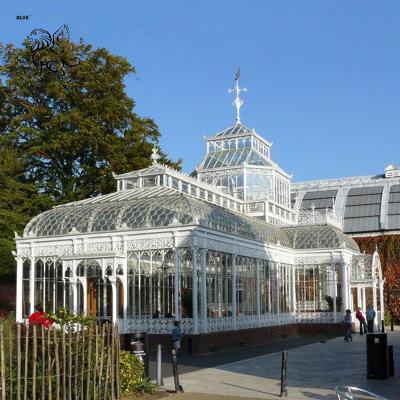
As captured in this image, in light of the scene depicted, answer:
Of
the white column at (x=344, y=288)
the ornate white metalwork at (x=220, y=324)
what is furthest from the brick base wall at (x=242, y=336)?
the white column at (x=344, y=288)

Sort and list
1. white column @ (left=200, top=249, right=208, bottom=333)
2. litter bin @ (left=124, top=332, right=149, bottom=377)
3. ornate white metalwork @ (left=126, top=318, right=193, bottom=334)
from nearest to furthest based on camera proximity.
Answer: litter bin @ (left=124, top=332, right=149, bottom=377) < ornate white metalwork @ (left=126, top=318, right=193, bottom=334) < white column @ (left=200, top=249, right=208, bottom=333)

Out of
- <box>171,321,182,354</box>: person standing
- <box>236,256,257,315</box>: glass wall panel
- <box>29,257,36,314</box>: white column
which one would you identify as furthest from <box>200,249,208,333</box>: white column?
<box>29,257,36,314</box>: white column

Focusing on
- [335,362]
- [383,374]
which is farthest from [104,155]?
[383,374]

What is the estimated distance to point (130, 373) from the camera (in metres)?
12.6

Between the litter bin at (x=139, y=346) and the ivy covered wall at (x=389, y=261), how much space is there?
27067 mm

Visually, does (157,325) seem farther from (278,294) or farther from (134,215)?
(278,294)

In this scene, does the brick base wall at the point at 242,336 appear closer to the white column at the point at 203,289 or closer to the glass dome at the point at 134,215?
the white column at the point at 203,289

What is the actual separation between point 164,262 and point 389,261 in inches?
809

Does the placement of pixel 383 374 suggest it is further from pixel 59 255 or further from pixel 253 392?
pixel 59 255

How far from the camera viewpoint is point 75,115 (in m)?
34.7

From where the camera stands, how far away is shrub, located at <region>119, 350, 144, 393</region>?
12469 millimetres

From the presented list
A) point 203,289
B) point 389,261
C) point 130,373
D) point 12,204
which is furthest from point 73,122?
point 130,373

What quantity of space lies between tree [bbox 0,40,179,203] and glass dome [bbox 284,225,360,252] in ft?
27.7

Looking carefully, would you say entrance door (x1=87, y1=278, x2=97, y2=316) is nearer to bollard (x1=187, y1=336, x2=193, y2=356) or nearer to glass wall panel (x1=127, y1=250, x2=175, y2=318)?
glass wall panel (x1=127, y1=250, x2=175, y2=318)
